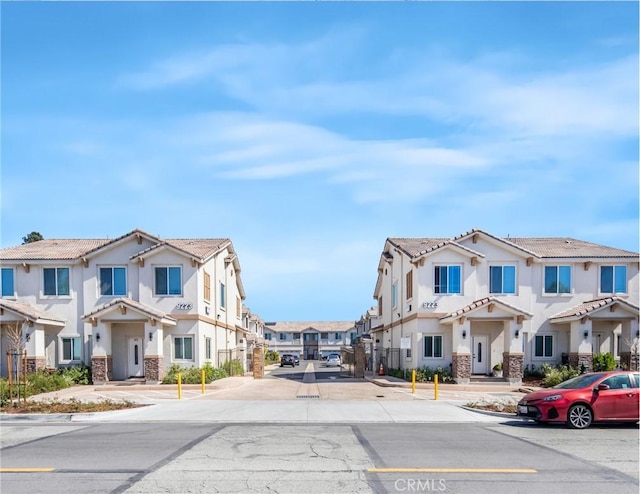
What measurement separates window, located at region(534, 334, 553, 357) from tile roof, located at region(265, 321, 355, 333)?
68.2 meters

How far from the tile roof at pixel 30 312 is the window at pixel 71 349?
1.10 meters

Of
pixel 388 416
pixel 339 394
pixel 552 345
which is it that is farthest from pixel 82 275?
pixel 552 345

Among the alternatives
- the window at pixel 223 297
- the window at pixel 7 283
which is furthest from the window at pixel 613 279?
the window at pixel 7 283

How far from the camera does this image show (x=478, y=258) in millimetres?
29281

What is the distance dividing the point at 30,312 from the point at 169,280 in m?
6.68

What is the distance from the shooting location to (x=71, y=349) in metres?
30.0

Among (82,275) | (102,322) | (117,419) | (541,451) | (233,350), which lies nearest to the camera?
(541,451)

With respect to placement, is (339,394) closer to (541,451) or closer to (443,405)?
(443,405)

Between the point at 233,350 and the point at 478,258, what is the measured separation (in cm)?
1770

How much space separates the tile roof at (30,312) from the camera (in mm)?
27141

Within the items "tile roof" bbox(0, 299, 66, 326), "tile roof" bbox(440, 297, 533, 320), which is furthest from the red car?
"tile roof" bbox(0, 299, 66, 326)

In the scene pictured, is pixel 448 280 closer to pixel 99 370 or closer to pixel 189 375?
pixel 189 375

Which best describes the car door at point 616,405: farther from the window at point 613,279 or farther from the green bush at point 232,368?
the green bush at point 232,368

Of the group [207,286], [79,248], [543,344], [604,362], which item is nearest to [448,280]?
[543,344]
